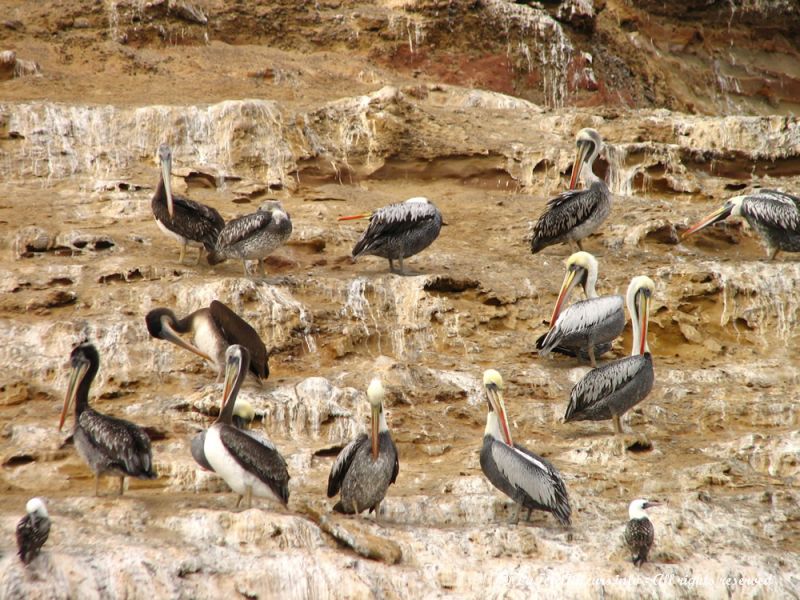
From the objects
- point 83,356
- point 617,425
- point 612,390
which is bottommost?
point 617,425

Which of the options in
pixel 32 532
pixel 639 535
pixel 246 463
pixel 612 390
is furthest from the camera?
pixel 612 390

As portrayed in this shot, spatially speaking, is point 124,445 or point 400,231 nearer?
point 124,445

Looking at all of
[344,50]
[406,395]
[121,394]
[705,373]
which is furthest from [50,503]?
[344,50]

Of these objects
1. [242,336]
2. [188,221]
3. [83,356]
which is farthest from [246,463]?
[188,221]

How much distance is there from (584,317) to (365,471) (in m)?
3.74

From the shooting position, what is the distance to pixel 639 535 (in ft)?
25.6

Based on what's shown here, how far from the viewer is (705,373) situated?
11672 mm

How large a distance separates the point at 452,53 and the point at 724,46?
8070 millimetres

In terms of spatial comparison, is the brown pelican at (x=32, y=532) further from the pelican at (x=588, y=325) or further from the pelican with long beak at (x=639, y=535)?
the pelican at (x=588, y=325)

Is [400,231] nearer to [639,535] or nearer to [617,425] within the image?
[617,425]

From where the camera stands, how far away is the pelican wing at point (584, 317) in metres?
11.1

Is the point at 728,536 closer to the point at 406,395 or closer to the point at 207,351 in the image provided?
the point at 406,395

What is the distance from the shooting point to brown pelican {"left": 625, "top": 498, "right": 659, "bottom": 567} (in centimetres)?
779

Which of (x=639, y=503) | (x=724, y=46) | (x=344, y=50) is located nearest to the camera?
(x=639, y=503)
